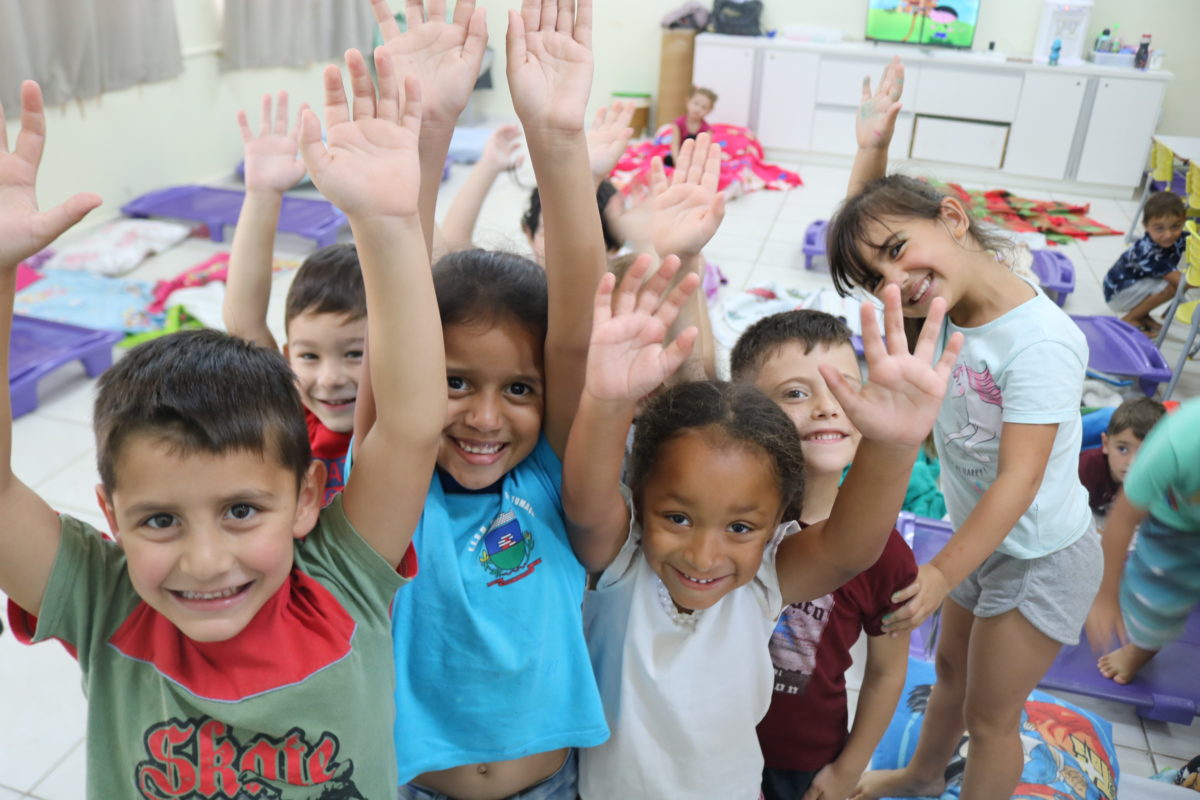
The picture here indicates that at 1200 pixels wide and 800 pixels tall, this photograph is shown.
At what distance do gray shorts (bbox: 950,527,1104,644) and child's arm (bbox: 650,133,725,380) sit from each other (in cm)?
59

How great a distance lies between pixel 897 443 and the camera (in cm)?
93

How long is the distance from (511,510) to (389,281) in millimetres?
308

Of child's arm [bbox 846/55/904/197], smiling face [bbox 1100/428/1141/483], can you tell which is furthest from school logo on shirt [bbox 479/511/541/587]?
smiling face [bbox 1100/428/1141/483]

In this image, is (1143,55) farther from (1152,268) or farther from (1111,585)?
(1111,585)

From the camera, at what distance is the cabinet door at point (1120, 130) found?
605 centimetres

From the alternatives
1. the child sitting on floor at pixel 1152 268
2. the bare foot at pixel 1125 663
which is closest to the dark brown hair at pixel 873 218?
the bare foot at pixel 1125 663

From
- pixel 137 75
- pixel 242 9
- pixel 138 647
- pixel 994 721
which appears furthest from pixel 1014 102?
pixel 138 647

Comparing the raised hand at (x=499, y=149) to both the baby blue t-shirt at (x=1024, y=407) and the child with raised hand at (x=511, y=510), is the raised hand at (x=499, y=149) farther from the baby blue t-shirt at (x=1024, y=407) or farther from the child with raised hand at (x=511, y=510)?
the baby blue t-shirt at (x=1024, y=407)

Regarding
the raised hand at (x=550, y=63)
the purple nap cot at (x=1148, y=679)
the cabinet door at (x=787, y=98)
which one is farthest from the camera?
the cabinet door at (x=787, y=98)

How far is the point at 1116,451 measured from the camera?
2.50 meters

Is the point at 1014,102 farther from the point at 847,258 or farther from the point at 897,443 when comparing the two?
the point at 897,443

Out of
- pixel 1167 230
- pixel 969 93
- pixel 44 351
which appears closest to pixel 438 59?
pixel 44 351

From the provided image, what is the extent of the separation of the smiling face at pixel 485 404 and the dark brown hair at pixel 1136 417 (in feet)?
6.67

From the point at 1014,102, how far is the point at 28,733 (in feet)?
21.6
